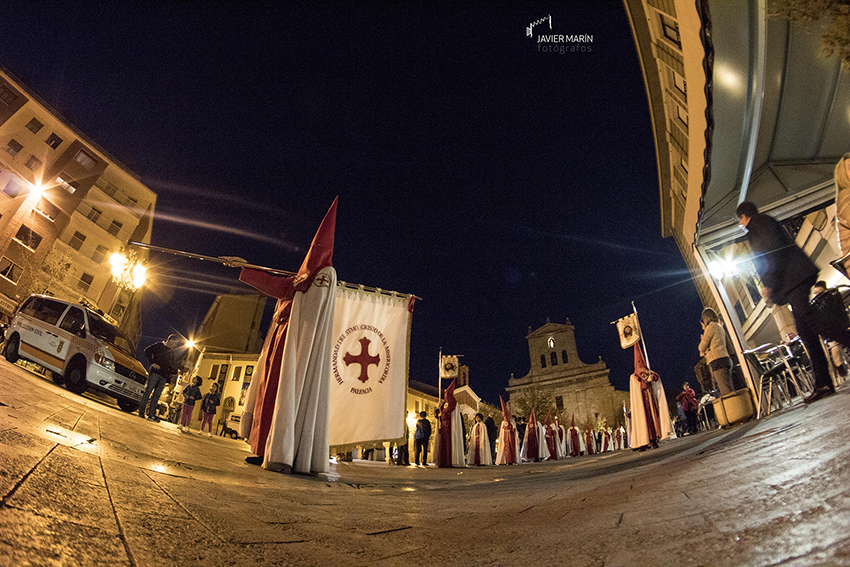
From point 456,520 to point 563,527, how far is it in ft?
1.78

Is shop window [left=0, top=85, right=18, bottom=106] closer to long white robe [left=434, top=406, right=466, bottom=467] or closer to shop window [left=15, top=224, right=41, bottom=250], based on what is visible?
shop window [left=15, top=224, right=41, bottom=250]

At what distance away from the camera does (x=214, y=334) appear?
4194cm

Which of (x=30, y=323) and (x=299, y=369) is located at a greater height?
(x=30, y=323)

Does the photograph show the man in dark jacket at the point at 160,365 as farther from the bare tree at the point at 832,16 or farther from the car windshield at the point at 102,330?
the bare tree at the point at 832,16

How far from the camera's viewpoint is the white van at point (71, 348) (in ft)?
27.8

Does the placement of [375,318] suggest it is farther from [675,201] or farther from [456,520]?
[675,201]

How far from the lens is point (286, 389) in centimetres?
354

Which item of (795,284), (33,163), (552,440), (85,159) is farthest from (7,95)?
(552,440)

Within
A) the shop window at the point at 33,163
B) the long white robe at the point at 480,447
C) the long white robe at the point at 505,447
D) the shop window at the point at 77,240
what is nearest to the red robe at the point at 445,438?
the long white robe at the point at 480,447

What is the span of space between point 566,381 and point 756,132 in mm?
49587

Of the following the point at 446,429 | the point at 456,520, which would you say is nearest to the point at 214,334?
the point at 446,429

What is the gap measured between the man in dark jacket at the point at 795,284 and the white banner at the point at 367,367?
18.9 ft

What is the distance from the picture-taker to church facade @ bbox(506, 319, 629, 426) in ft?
156

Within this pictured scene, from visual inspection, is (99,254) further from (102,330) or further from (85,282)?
(102,330)
